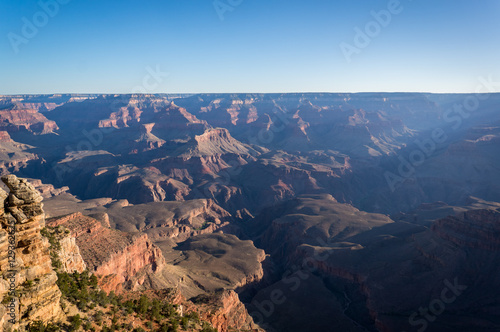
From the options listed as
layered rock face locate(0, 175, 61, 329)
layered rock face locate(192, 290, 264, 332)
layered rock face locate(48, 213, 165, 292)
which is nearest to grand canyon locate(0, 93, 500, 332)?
layered rock face locate(0, 175, 61, 329)

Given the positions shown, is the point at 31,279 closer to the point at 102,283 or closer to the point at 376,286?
the point at 102,283

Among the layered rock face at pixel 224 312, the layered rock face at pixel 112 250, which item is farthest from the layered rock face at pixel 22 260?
the layered rock face at pixel 112 250

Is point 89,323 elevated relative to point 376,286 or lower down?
elevated

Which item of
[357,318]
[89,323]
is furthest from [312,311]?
[89,323]

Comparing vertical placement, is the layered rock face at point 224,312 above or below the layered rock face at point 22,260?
below

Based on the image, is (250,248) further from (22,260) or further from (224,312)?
(22,260)

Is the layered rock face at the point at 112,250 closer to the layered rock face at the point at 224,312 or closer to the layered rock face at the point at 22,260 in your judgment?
the layered rock face at the point at 224,312
